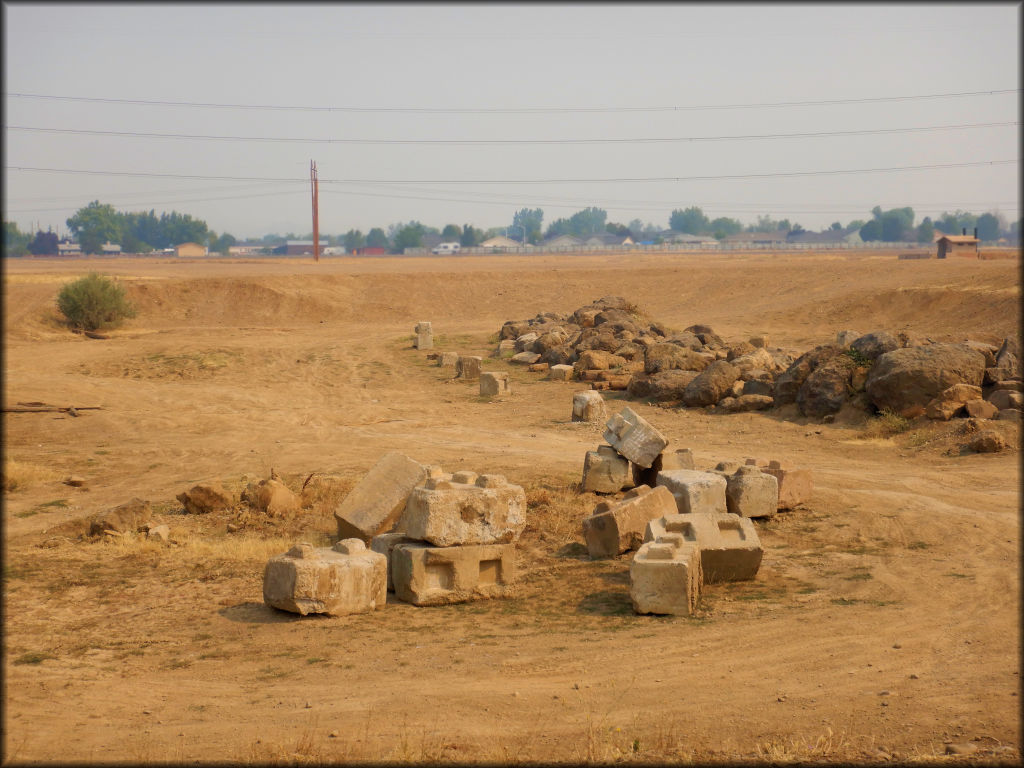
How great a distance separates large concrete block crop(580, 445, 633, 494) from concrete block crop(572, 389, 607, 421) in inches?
227

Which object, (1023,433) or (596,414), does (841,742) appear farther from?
(596,414)

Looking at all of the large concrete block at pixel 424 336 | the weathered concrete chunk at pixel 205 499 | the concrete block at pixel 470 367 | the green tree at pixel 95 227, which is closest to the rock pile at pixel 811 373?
the concrete block at pixel 470 367

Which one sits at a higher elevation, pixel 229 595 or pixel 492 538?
pixel 492 538

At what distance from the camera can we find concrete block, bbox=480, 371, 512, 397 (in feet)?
77.2

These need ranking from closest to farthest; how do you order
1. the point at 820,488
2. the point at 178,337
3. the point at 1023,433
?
the point at 820,488
the point at 1023,433
the point at 178,337

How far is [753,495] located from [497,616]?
422 cm

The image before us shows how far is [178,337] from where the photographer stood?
34.2 metres

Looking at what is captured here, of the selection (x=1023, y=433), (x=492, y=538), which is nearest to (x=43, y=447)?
(x=492, y=538)

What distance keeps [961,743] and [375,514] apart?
6.83 meters

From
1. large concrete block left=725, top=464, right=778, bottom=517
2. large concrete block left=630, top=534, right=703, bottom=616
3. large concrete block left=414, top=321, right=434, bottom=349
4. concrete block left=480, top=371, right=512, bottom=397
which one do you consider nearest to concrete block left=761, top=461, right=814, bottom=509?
large concrete block left=725, top=464, right=778, bottom=517

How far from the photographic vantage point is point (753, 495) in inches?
496

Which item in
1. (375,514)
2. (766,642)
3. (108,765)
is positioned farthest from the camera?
(375,514)

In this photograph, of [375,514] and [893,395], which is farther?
[893,395]

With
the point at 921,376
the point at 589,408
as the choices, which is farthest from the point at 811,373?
the point at 589,408
